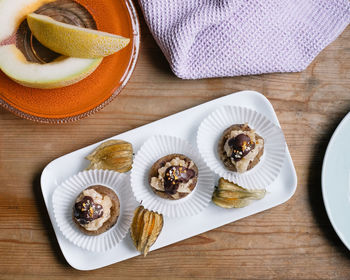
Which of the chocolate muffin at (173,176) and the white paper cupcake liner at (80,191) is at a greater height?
the chocolate muffin at (173,176)

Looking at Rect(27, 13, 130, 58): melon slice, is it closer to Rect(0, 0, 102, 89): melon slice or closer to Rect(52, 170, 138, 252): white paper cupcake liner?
Rect(0, 0, 102, 89): melon slice

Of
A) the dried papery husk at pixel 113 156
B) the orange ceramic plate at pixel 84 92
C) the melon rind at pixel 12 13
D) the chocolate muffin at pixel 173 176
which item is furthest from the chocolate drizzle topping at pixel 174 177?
the melon rind at pixel 12 13

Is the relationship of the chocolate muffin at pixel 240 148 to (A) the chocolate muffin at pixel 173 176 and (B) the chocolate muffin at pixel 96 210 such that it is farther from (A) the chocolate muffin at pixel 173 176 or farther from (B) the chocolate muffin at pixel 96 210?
(B) the chocolate muffin at pixel 96 210

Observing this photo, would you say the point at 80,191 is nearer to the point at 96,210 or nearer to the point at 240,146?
the point at 96,210

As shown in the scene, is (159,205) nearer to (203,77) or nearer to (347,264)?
(203,77)

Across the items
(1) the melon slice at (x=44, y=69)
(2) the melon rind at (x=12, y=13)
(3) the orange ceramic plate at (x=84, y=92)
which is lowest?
(3) the orange ceramic plate at (x=84, y=92)

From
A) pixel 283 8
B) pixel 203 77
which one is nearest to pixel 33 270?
pixel 203 77
